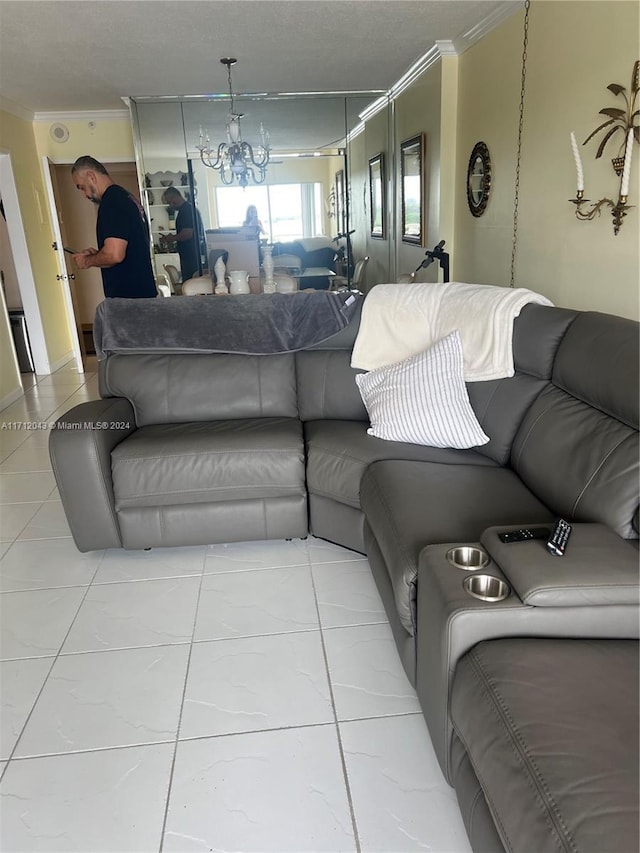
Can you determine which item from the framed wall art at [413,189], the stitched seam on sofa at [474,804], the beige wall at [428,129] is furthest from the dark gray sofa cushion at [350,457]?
the framed wall art at [413,189]

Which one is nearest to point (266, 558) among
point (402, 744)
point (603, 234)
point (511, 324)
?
point (402, 744)

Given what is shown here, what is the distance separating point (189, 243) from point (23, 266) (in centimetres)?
155

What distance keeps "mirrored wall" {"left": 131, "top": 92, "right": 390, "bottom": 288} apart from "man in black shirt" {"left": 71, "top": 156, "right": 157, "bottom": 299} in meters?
1.74

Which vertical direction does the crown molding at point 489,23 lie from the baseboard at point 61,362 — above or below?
above

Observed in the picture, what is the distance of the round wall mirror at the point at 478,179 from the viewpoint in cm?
364

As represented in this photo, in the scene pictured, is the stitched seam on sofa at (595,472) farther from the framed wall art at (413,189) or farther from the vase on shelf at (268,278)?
the framed wall art at (413,189)

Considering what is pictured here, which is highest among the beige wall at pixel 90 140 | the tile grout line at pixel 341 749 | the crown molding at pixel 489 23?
the crown molding at pixel 489 23

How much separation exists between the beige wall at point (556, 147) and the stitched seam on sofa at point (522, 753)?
178cm

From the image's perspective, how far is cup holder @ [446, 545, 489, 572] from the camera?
1.28 m

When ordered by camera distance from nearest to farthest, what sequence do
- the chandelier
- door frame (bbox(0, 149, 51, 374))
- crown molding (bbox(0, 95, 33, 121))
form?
the chandelier
crown molding (bbox(0, 95, 33, 121))
door frame (bbox(0, 149, 51, 374))

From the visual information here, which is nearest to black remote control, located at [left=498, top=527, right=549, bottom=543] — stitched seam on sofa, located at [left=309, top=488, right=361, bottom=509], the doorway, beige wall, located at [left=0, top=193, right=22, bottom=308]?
stitched seam on sofa, located at [left=309, top=488, right=361, bottom=509]

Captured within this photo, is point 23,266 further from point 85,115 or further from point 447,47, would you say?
point 447,47

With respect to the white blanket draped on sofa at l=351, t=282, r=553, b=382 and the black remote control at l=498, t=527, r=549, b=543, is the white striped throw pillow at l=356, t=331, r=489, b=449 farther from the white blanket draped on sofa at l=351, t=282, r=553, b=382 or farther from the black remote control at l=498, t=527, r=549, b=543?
the black remote control at l=498, t=527, r=549, b=543

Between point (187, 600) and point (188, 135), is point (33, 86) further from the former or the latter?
point (187, 600)
